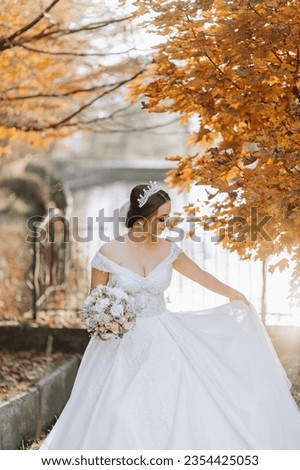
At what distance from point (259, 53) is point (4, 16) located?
111 inches

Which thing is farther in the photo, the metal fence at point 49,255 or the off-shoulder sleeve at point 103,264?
the metal fence at point 49,255

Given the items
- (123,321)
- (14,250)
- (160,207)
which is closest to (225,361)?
(123,321)

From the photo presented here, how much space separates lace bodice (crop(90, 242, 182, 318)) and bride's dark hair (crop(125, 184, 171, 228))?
0.30 metres

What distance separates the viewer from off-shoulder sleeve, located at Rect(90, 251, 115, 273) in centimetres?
462

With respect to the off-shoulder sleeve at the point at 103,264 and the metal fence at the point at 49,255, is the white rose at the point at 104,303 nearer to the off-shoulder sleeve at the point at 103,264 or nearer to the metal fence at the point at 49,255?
the off-shoulder sleeve at the point at 103,264

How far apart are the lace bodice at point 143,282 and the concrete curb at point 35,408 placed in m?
1.61

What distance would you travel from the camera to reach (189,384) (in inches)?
174

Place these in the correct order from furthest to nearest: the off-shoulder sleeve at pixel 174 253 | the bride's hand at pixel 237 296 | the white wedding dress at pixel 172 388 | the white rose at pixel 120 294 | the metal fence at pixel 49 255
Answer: the metal fence at pixel 49 255 → the bride's hand at pixel 237 296 → the off-shoulder sleeve at pixel 174 253 → the white rose at pixel 120 294 → the white wedding dress at pixel 172 388

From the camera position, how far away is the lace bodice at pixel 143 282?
4605mm

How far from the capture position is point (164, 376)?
4406 millimetres

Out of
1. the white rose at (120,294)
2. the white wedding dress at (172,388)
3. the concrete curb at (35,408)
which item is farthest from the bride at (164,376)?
the concrete curb at (35,408)

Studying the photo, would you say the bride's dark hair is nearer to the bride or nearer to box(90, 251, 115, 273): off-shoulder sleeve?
the bride

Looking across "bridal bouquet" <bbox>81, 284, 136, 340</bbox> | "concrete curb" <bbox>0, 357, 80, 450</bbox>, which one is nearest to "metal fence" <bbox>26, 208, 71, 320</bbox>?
"concrete curb" <bbox>0, 357, 80, 450</bbox>
